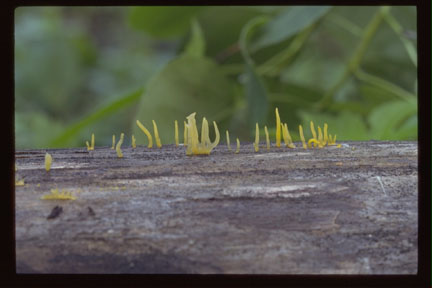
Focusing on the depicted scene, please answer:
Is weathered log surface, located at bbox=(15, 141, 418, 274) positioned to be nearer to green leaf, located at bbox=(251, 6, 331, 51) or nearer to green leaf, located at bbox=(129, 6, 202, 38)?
green leaf, located at bbox=(251, 6, 331, 51)

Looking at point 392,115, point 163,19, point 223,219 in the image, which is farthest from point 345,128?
point 163,19

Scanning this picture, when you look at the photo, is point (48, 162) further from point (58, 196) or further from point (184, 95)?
point (184, 95)

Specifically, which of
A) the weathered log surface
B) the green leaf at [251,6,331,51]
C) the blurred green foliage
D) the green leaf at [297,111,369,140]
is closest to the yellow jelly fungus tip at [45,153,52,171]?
the weathered log surface

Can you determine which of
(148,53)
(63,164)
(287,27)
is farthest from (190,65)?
(148,53)

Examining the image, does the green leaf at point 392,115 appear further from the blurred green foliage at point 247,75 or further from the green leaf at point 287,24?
the green leaf at point 287,24

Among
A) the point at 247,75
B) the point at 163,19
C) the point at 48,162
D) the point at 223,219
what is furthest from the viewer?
the point at 163,19

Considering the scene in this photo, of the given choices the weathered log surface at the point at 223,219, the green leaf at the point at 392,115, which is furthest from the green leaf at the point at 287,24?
the weathered log surface at the point at 223,219
